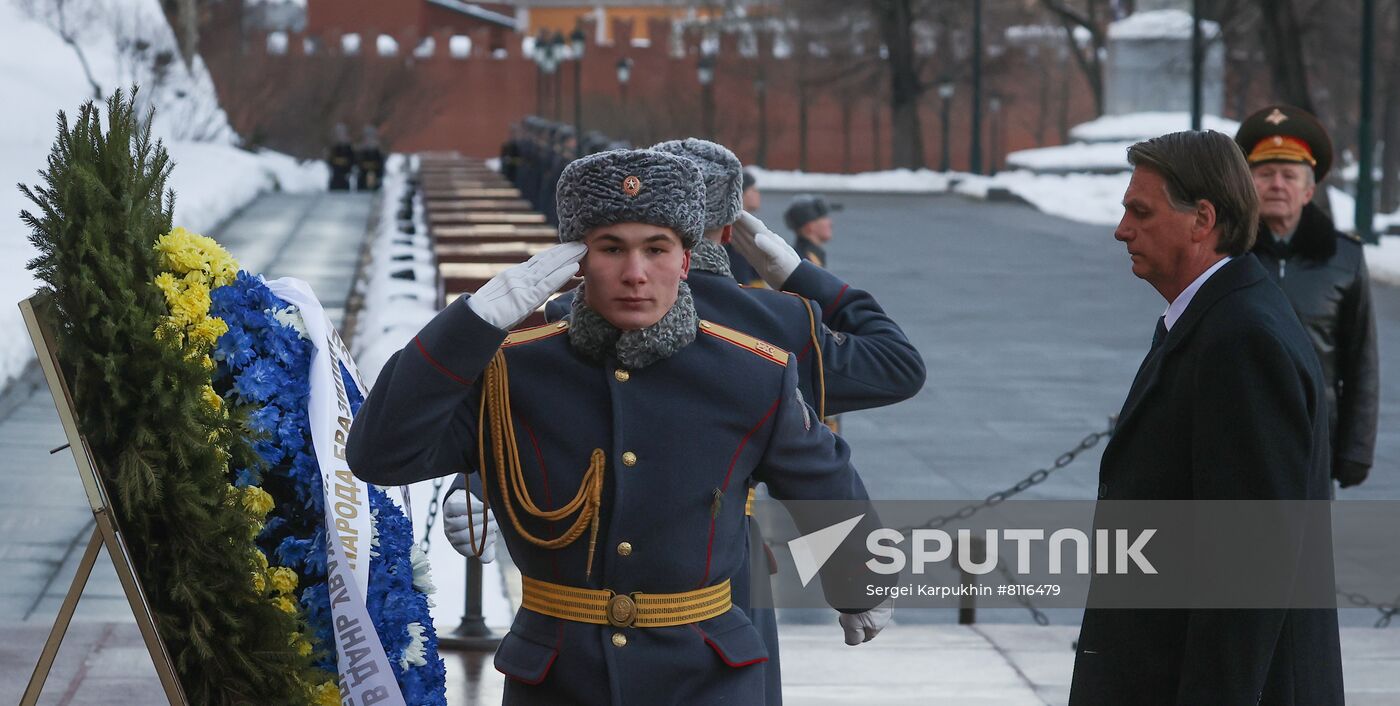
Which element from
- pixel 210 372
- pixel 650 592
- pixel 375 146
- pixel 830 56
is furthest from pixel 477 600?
pixel 830 56

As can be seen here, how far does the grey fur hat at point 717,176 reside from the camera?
3674 mm

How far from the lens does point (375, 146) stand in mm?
37969

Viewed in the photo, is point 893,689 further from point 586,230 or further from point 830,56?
point 830,56

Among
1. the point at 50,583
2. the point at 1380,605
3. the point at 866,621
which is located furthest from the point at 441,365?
the point at 1380,605

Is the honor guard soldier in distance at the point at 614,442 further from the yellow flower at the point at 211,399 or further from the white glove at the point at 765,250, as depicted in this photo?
the white glove at the point at 765,250

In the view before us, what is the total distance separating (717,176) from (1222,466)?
1.21m

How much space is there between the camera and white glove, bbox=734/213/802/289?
382 centimetres

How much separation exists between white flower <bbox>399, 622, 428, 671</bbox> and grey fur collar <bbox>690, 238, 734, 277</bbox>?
3.08ft

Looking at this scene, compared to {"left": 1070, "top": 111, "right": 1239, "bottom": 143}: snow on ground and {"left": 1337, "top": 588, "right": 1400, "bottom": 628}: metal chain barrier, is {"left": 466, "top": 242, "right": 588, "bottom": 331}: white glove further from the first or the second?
{"left": 1070, "top": 111, "right": 1239, "bottom": 143}: snow on ground

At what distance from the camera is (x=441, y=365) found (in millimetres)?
2783

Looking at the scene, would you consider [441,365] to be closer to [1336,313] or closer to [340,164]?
[1336,313]

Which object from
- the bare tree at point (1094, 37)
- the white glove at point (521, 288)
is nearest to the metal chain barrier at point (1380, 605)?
the white glove at point (521, 288)

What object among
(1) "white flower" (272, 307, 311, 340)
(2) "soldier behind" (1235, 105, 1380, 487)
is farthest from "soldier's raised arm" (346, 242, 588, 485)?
(2) "soldier behind" (1235, 105, 1380, 487)

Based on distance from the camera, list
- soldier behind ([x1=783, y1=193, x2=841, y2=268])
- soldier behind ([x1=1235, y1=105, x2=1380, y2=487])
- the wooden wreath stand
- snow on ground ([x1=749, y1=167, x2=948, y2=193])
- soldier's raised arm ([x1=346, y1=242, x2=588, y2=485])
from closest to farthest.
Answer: soldier's raised arm ([x1=346, y1=242, x2=588, y2=485]), the wooden wreath stand, soldier behind ([x1=1235, y1=105, x2=1380, y2=487]), soldier behind ([x1=783, y1=193, x2=841, y2=268]), snow on ground ([x1=749, y1=167, x2=948, y2=193])
